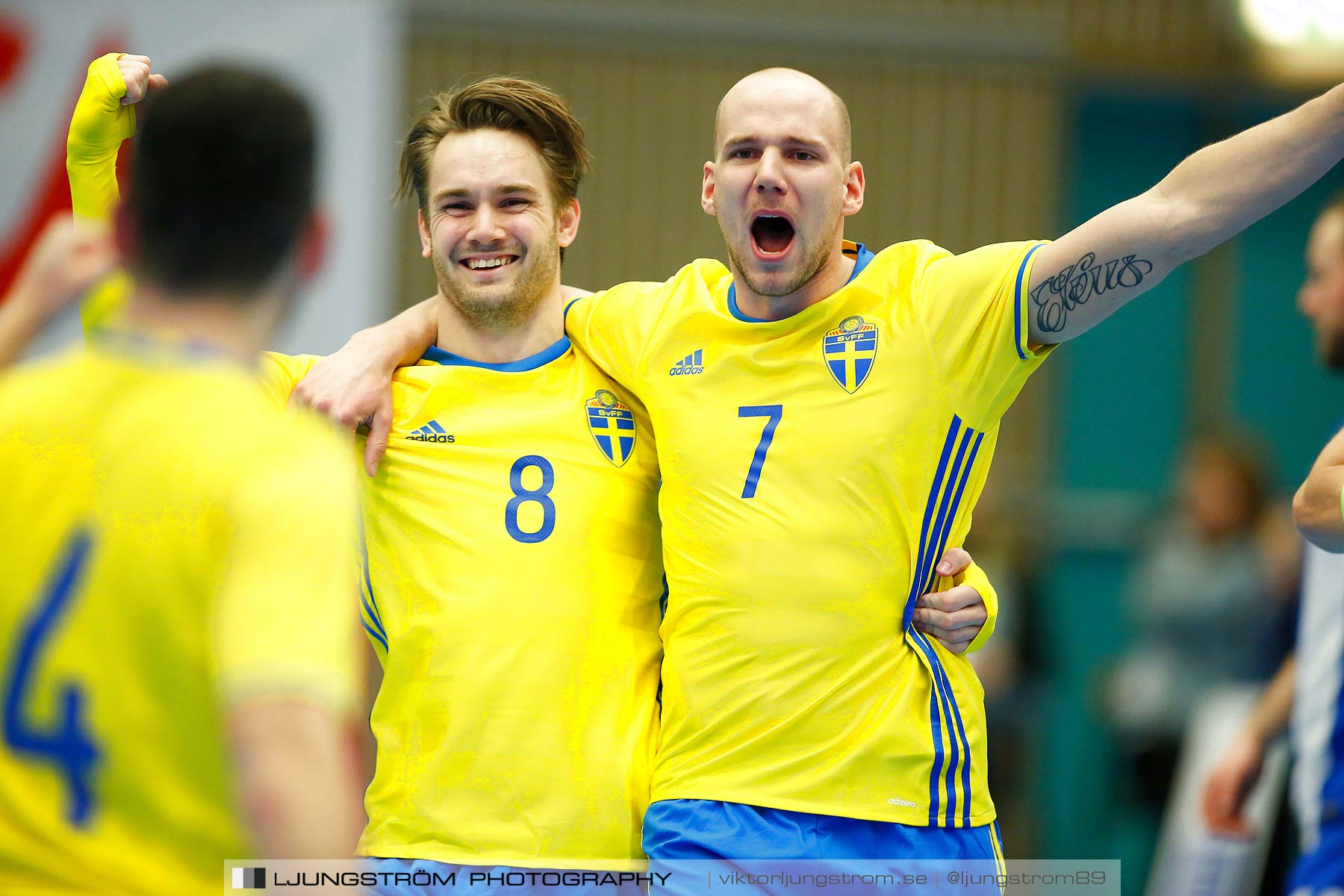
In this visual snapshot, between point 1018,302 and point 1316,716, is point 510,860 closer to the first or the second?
point 1018,302

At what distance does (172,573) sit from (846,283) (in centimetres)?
224

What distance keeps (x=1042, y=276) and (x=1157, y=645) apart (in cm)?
634

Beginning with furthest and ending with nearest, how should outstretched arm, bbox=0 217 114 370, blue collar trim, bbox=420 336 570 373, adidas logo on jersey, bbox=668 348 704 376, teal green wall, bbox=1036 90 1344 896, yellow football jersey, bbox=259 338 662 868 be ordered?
teal green wall, bbox=1036 90 1344 896, blue collar trim, bbox=420 336 570 373, adidas logo on jersey, bbox=668 348 704 376, yellow football jersey, bbox=259 338 662 868, outstretched arm, bbox=0 217 114 370

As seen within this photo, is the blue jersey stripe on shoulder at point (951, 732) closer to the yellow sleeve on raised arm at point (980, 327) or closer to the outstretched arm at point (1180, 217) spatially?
the yellow sleeve on raised arm at point (980, 327)

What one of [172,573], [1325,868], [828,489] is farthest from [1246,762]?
[172,573]

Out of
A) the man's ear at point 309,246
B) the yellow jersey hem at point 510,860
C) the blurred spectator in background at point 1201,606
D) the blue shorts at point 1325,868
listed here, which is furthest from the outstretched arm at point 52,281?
the blurred spectator in background at point 1201,606

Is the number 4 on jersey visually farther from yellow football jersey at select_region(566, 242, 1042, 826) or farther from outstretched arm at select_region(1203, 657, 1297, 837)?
outstretched arm at select_region(1203, 657, 1297, 837)

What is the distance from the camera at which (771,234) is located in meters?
4.04

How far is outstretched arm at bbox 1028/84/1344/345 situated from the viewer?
10.8 feet

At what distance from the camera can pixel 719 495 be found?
12.7 feet

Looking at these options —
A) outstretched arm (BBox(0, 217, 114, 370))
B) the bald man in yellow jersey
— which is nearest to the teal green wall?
the bald man in yellow jersey

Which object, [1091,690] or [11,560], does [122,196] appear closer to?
[11,560]

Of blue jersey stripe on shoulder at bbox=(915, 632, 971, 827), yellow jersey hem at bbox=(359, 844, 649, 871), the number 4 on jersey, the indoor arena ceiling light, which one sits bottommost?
yellow jersey hem at bbox=(359, 844, 649, 871)

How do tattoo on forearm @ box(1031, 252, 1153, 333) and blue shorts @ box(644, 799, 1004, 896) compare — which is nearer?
tattoo on forearm @ box(1031, 252, 1153, 333)
